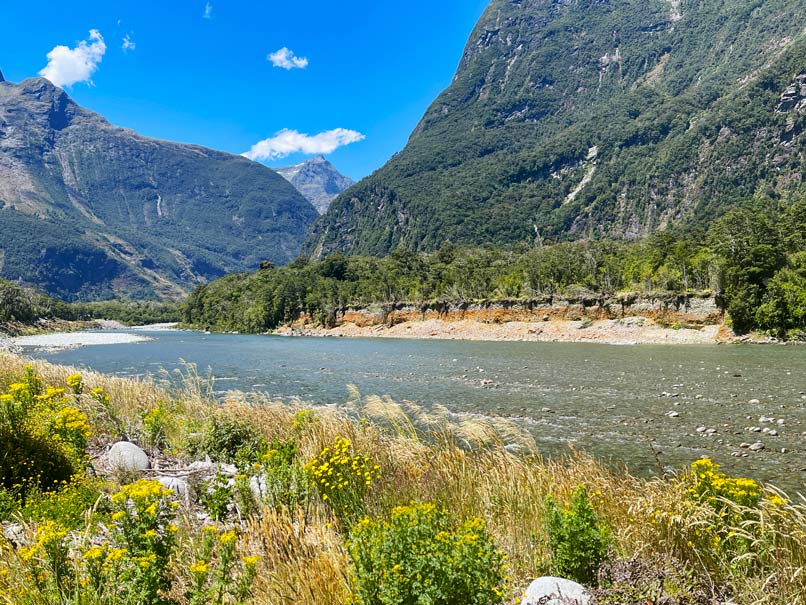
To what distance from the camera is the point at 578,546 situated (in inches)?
181

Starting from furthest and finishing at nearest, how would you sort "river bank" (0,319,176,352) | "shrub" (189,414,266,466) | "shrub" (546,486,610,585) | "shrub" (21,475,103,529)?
"river bank" (0,319,176,352) < "shrub" (189,414,266,466) < "shrub" (21,475,103,529) < "shrub" (546,486,610,585)

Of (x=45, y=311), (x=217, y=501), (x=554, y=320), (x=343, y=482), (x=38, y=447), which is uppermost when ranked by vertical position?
(x=45, y=311)

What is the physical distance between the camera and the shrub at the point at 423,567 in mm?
3344

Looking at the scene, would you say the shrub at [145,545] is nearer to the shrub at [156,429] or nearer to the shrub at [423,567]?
the shrub at [423,567]

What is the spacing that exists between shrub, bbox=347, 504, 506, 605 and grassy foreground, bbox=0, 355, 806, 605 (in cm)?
1

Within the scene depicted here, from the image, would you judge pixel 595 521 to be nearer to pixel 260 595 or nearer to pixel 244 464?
pixel 260 595

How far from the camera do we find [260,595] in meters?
4.23

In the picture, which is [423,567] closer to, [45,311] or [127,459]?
[127,459]

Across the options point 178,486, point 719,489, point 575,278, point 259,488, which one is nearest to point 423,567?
point 719,489

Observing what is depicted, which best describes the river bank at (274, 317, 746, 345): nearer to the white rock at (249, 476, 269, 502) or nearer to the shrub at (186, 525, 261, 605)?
the white rock at (249, 476, 269, 502)

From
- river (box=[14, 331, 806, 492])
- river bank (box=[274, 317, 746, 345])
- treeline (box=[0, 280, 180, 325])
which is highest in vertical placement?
treeline (box=[0, 280, 180, 325])

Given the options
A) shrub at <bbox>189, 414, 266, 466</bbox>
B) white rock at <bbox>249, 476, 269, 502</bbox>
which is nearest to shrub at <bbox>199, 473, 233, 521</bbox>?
white rock at <bbox>249, 476, 269, 502</bbox>

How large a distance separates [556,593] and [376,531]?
171cm

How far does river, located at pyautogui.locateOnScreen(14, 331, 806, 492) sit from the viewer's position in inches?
538
